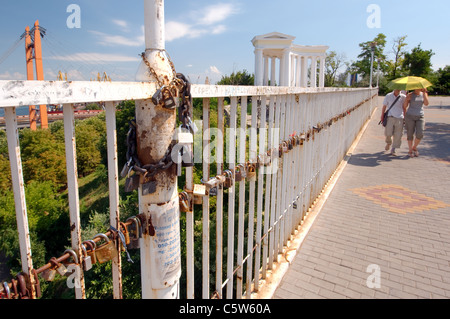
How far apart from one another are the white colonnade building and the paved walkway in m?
23.1

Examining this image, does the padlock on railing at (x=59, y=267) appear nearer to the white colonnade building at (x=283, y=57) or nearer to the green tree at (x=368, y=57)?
the white colonnade building at (x=283, y=57)

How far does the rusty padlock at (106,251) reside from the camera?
128 cm

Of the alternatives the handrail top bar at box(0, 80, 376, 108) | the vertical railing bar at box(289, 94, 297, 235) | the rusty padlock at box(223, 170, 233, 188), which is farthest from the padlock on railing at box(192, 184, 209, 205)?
Answer: the vertical railing bar at box(289, 94, 297, 235)

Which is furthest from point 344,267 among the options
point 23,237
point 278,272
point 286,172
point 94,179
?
point 94,179

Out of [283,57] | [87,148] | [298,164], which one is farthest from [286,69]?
[298,164]

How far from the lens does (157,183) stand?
152 cm

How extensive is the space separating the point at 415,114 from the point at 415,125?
315mm

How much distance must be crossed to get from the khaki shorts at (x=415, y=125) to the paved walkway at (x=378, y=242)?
1.76 m

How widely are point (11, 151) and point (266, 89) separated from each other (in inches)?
79.3

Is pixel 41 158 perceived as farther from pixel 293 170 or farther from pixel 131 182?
pixel 131 182

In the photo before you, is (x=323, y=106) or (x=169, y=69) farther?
(x=323, y=106)

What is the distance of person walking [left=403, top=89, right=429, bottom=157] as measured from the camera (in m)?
8.38

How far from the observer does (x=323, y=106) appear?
5.07 m
